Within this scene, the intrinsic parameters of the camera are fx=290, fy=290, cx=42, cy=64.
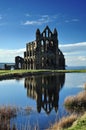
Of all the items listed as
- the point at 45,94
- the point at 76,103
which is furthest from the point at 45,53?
the point at 76,103

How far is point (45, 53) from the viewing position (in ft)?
419

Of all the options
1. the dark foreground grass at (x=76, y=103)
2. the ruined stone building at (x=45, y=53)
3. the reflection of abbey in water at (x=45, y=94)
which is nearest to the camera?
the dark foreground grass at (x=76, y=103)

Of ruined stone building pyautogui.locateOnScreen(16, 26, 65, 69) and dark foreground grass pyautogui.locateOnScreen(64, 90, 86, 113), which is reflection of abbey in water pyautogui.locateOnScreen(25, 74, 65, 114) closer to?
dark foreground grass pyautogui.locateOnScreen(64, 90, 86, 113)

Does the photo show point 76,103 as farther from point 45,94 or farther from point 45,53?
point 45,53

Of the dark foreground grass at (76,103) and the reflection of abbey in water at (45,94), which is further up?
the dark foreground grass at (76,103)

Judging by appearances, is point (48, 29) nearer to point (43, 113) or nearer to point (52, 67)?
point (52, 67)

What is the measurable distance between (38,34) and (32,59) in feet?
37.5

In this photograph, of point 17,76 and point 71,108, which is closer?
point 71,108

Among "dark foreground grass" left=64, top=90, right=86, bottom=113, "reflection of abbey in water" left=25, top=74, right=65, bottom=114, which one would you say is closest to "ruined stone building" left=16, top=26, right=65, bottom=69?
"reflection of abbey in water" left=25, top=74, right=65, bottom=114

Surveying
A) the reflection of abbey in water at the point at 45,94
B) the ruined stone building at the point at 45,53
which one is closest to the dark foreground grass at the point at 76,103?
the reflection of abbey in water at the point at 45,94

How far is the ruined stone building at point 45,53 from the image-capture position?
12588cm

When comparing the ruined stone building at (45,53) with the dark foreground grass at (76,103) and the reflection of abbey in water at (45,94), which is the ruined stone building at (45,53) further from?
the dark foreground grass at (76,103)

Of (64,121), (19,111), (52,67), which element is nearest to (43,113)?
(19,111)

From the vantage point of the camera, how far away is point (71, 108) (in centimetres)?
2678
